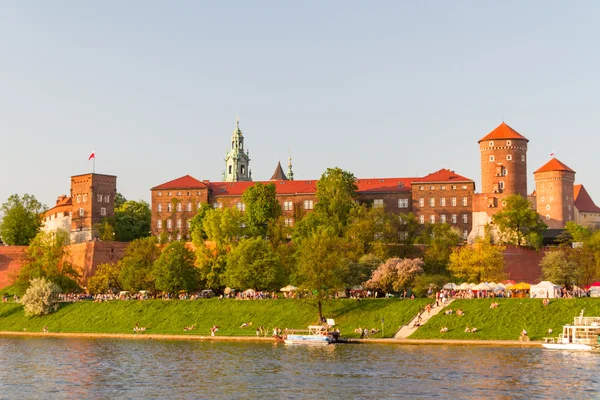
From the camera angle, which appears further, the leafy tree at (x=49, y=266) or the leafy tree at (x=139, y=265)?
the leafy tree at (x=49, y=266)

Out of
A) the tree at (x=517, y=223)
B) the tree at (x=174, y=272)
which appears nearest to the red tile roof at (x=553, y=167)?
the tree at (x=517, y=223)

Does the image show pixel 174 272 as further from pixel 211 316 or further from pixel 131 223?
pixel 131 223

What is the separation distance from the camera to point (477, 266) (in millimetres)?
76375

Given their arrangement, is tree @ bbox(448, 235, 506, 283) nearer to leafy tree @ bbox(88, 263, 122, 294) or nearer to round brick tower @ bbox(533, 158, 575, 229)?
leafy tree @ bbox(88, 263, 122, 294)

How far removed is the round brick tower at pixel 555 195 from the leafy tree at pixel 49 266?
59.1m

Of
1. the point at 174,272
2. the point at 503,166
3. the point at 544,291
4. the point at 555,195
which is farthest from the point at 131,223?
the point at 544,291

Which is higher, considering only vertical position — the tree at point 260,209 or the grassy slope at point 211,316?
the tree at point 260,209

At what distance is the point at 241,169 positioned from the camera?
154 m

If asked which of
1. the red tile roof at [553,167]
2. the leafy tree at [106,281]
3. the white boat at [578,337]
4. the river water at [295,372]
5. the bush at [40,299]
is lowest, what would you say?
the river water at [295,372]

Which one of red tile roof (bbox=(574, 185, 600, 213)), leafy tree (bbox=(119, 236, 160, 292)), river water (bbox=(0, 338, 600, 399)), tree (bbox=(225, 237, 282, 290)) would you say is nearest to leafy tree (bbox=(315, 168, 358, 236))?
tree (bbox=(225, 237, 282, 290))

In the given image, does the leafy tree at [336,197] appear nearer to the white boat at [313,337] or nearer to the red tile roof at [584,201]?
the white boat at [313,337]

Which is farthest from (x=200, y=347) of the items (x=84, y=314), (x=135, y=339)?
(x=84, y=314)

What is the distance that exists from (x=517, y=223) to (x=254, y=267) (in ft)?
95.7

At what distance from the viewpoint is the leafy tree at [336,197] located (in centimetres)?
8962
